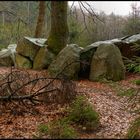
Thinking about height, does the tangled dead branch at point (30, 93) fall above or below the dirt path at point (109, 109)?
above

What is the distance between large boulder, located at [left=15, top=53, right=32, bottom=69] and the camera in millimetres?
14166

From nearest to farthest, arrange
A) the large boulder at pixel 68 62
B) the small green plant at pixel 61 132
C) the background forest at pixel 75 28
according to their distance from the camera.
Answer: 1. the small green plant at pixel 61 132
2. the large boulder at pixel 68 62
3. the background forest at pixel 75 28

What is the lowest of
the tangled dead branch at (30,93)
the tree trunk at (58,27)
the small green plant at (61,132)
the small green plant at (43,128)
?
the small green plant at (43,128)

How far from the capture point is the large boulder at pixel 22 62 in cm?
1417

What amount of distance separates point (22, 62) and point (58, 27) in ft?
7.41

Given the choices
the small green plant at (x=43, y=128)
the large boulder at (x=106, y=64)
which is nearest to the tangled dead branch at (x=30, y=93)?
the small green plant at (x=43, y=128)

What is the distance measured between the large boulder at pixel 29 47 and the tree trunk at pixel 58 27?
29.3 inches

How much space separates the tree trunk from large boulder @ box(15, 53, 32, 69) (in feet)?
4.14

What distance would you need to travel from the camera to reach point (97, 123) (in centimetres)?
714

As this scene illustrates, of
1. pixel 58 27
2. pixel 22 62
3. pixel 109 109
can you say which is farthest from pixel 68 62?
pixel 109 109

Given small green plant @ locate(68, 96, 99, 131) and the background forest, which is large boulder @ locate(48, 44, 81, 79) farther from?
the background forest

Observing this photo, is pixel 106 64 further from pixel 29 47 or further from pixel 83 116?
pixel 83 116

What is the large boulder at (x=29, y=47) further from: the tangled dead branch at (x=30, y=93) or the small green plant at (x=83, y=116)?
the small green plant at (x=83, y=116)

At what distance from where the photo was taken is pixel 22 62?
47.3ft
